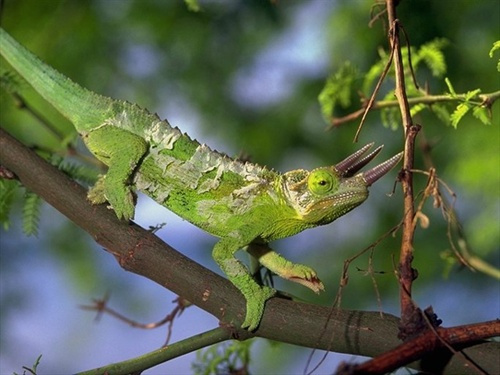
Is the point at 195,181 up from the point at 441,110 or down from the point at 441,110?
down

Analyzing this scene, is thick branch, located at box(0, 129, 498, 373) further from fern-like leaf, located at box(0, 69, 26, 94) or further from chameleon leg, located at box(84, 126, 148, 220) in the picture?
fern-like leaf, located at box(0, 69, 26, 94)

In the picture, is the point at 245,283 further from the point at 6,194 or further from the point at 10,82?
the point at 10,82

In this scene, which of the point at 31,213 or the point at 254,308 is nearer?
the point at 254,308

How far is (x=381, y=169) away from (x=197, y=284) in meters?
0.26

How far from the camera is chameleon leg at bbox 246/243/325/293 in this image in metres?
1.09

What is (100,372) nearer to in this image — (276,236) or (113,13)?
(276,236)

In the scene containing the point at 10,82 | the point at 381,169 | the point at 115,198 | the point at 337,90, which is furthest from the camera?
the point at 337,90

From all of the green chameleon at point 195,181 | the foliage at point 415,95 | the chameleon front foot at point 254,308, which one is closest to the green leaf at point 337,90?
the foliage at point 415,95

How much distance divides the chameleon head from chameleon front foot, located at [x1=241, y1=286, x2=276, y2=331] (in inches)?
6.2

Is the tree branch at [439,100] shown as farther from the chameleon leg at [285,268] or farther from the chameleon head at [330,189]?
the chameleon leg at [285,268]

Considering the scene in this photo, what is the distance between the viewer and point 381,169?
3.07 ft

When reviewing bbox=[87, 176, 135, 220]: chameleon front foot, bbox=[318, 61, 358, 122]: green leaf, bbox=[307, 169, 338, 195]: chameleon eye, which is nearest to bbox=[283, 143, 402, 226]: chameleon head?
bbox=[307, 169, 338, 195]: chameleon eye

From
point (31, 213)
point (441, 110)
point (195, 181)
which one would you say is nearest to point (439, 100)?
point (441, 110)

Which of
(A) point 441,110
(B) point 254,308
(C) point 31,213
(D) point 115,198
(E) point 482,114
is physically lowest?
(B) point 254,308
